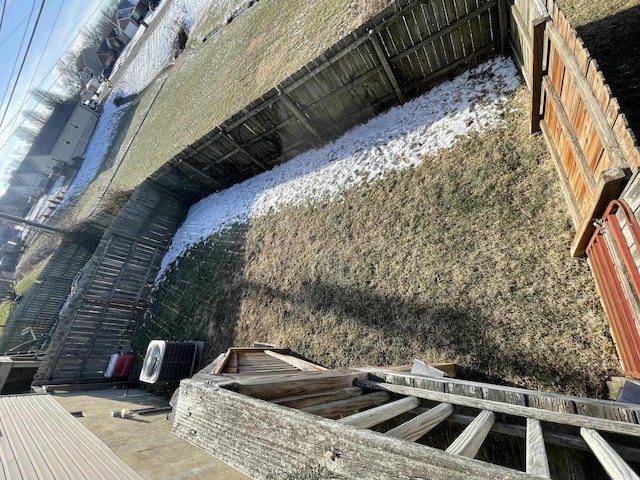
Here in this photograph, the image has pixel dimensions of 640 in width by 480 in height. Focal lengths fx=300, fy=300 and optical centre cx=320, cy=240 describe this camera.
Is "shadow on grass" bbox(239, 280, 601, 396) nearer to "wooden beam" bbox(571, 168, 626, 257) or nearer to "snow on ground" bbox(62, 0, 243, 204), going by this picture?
"wooden beam" bbox(571, 168, 626, 257)

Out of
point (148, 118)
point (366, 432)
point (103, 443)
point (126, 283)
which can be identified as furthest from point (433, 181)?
point (148, 118)

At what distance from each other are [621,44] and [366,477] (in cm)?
582

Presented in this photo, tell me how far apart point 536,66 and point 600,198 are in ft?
7.42

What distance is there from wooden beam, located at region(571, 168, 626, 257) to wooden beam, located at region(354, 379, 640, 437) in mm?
1656

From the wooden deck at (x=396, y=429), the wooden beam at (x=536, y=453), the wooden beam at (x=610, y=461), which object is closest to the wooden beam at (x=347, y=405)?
the wooden deck at (x=396, y=429)

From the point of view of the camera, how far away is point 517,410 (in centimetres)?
183

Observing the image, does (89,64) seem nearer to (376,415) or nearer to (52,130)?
(52,130)

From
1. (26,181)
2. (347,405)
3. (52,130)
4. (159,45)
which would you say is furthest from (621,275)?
(26,181)

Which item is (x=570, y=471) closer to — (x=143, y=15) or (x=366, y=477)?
(x=366, y=477)

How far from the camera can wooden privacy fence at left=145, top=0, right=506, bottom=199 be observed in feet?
17.2

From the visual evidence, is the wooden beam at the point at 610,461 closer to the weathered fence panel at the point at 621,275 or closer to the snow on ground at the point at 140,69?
the weathered fence panel at the point at 621,275

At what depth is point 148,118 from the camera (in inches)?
729

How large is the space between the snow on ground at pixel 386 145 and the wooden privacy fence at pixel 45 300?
954 cm

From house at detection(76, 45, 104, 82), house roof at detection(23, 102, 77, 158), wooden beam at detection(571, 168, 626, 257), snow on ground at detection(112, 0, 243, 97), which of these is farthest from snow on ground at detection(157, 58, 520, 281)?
house at detection(76, 45, 104, 82)
